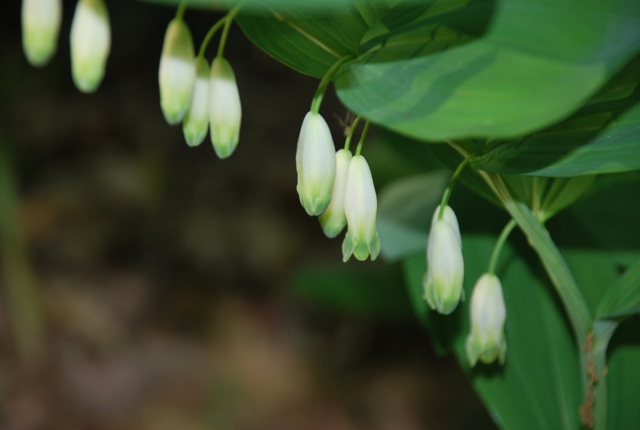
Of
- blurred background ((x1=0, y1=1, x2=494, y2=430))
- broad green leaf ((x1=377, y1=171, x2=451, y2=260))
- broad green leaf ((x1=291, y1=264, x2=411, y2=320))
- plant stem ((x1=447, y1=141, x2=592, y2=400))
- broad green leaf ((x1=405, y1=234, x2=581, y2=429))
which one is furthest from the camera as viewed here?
blurred background ((x1=0, y1=1, x2=494, y2=430))

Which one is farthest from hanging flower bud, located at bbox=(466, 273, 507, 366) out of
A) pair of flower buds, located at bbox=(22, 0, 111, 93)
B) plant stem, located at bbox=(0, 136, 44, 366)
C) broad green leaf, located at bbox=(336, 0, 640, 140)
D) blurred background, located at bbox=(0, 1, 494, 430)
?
plant stem, located at bbox=(0, 136, 44, 366)

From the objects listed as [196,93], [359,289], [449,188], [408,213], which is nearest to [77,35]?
[196,93]

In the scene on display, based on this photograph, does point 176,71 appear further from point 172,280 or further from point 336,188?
point 172,280

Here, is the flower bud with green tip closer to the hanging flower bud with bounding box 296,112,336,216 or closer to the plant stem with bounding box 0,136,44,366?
the hanging flower bud with bounding box 296,112,336,216

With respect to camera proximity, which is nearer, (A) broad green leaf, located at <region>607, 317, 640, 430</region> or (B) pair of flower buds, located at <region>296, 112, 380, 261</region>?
(B) pair of flower buds, located at <region>296, 112, 380, 261</region>

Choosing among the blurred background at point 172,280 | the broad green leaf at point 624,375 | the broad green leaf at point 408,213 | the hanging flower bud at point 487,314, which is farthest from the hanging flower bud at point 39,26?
the blurred background at point 172,280

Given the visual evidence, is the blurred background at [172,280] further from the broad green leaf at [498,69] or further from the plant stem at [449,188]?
the broad green leaf at [498,69]

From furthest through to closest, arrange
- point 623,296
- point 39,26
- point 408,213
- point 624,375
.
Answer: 1. point 408,213
2. point 624,375
3. point 623,296
4. point 39,26
